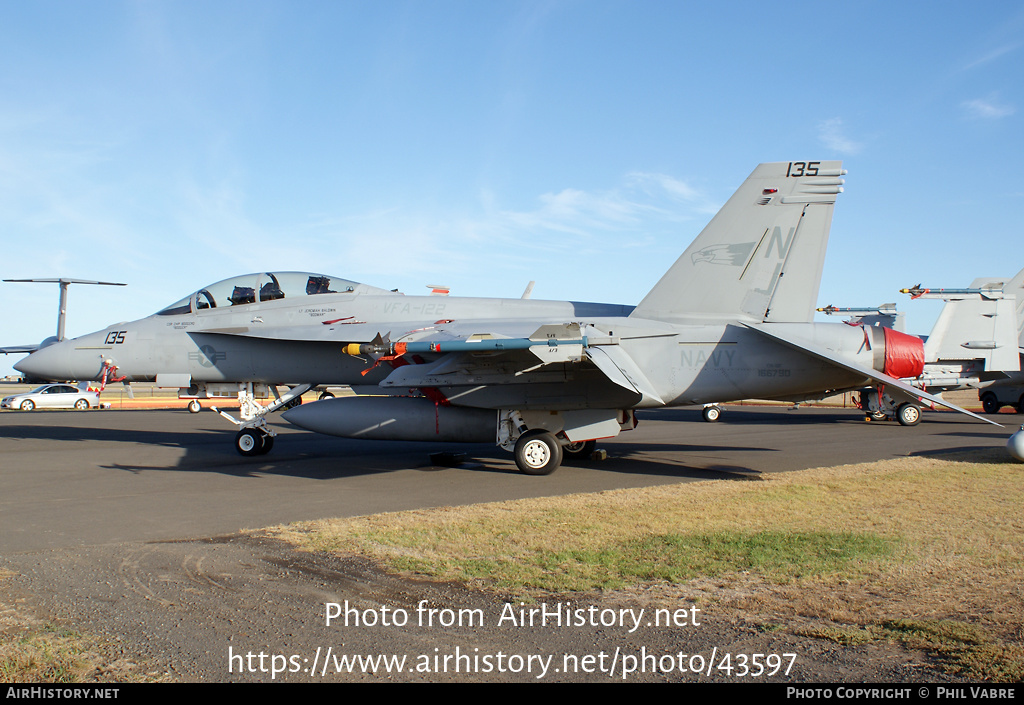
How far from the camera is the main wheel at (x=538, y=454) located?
11.6 m

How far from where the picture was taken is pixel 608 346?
36.1 feet

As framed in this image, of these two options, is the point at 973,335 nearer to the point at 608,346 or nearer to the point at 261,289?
the point at 608,346

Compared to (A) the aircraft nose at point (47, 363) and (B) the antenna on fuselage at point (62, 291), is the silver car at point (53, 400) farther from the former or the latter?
(A) the aircraft nose at point (47, 363)

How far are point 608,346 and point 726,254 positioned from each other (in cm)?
265

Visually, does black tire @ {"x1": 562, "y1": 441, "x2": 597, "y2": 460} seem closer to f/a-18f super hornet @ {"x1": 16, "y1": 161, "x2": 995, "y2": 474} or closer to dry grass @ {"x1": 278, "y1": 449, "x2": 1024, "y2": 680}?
f/a-18f super hornet @ {"x1": 16, "y1": 161, "x2": 995, "y2": 474}

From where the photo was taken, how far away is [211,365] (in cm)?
1340

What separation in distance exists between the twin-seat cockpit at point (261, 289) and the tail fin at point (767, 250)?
6565 mm

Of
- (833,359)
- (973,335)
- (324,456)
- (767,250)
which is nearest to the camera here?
(833,359)

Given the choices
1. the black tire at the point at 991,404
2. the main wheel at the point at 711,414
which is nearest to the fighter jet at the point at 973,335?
the black tire at the point at 991,404

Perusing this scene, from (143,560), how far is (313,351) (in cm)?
742

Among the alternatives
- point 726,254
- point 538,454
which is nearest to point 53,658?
point 538,454

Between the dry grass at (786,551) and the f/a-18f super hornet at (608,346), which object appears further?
the f/a-18f super hornet at (608,346)

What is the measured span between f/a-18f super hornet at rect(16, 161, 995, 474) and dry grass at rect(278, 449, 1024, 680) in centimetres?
216
